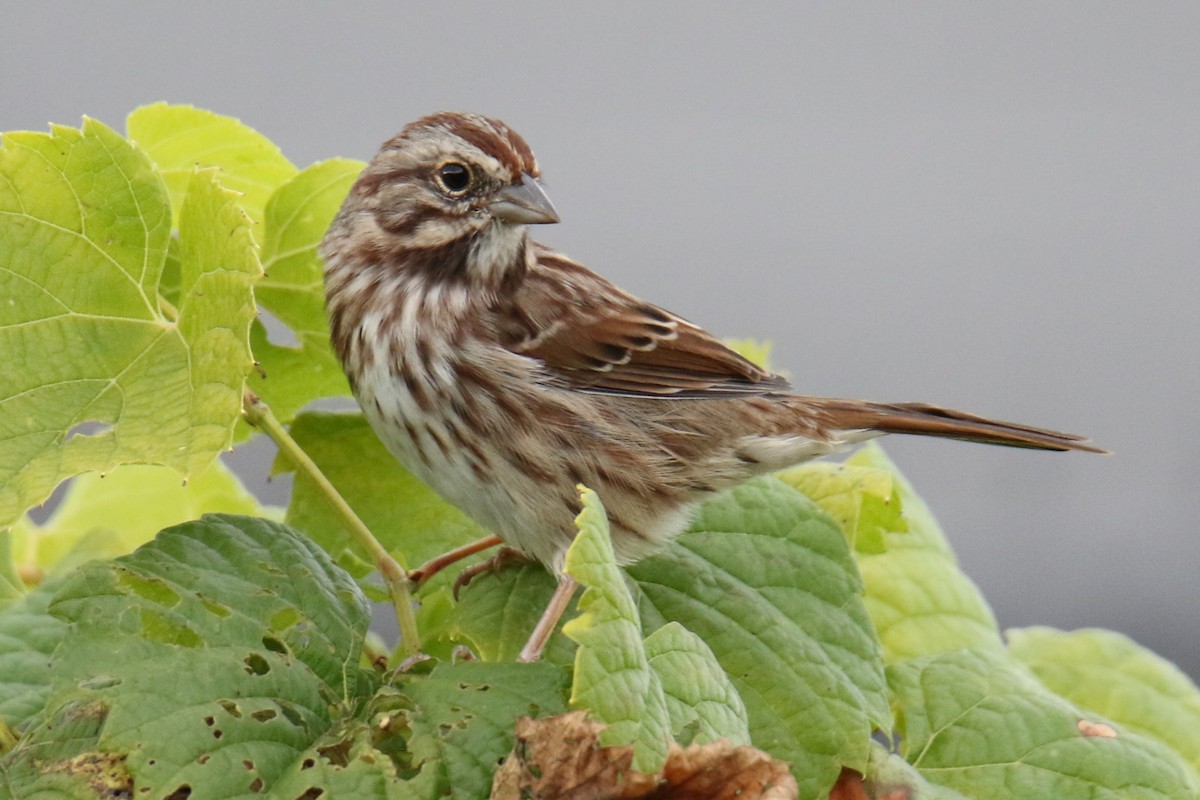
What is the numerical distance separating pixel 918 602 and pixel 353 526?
0.88 meters

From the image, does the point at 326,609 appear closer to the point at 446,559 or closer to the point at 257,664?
the point at 257,664

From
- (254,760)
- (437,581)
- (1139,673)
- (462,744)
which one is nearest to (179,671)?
(254,760)

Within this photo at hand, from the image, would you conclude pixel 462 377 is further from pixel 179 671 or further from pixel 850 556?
pixel 179 671

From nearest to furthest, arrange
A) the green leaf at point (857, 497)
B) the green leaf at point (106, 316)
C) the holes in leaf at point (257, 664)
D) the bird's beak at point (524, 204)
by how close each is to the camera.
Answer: the holes in leaf at point (257, 664), the green leaf at point (106, 316), the green leaf at point (857, 497), the bird's beak at point (524, 204)

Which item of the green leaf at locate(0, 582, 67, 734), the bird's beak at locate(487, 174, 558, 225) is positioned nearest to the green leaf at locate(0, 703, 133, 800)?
the green leaf at locate(0, 582, 67, 734)

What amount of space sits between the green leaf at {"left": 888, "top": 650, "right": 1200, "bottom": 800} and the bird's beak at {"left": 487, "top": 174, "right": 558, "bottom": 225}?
985mm

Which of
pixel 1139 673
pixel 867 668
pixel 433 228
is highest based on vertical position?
pixel 433 228

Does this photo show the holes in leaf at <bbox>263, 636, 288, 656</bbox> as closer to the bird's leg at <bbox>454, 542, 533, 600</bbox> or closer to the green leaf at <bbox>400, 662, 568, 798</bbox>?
the green leaf at <bbox>400, 662, 568, 798</bbox>

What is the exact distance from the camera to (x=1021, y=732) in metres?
1.72

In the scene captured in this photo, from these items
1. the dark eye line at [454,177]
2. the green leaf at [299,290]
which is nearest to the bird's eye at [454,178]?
the dark eye line at [454,177]

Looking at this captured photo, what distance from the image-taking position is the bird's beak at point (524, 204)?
7.76 feet

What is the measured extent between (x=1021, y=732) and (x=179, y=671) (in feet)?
3.36

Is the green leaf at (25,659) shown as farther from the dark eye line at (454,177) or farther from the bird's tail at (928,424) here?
the bird's tail at (928,424)

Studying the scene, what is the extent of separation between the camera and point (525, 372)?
7.70 feet
